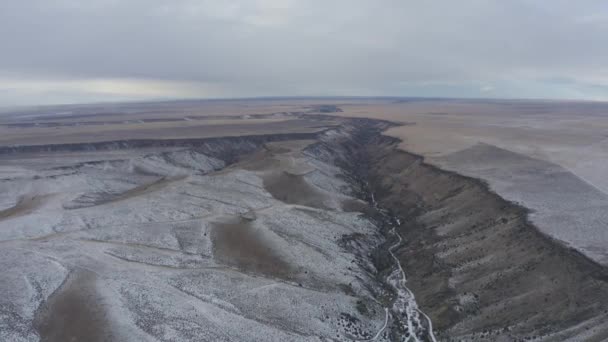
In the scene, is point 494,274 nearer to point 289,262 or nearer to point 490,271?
point 490,271

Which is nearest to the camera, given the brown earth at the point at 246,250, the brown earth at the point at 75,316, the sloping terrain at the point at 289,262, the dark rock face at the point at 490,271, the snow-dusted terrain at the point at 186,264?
the brown earth at the point at 75,316

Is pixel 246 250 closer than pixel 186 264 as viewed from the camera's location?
No

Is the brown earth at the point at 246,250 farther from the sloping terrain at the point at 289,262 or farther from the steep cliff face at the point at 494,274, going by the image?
the steep cliff face at the point at 494,274

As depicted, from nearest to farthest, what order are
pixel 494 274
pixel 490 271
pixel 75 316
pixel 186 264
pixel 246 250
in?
1. pixel 75 316
2. pixel 494 274
3. pixel 490 271
4. pixel 186 264
5. pixel 246 250

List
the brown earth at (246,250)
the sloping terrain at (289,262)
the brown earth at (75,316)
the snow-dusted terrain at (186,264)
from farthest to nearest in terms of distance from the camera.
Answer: the brown earth at (246,250), the sloping terrain at (289,262), the snow-dusted terrain at (186,264), the brown earth at (75,316)

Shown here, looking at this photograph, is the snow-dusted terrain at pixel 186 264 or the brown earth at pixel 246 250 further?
the brown earth at pixel 246 250

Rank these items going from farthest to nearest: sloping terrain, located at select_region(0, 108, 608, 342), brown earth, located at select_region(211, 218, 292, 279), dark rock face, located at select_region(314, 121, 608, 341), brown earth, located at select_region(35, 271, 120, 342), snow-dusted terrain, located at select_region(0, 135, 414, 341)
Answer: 1. brown earth, located at select_region(211, 218, 292, 279)
2. sloping terrain, located at select_region(0, 108, 608, 342)
3. dark rock face, located at select_region(314, 121, 608, 341)
4. snow-dusted terrain, located at select_region(0, 135, 414, 341)
5. brown earth, located at select_region(35, 271, 120, 342)

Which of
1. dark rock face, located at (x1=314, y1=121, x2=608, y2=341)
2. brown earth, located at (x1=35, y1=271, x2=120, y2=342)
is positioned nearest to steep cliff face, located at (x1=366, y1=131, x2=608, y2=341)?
dark rock face, located at (x1=314, y1=121, x2=608, y2=341)

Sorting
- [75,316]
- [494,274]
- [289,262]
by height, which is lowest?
[289,262]

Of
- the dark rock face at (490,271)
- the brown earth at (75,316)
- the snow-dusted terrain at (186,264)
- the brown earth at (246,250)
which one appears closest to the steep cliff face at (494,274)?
the dark rock face at (490,271)

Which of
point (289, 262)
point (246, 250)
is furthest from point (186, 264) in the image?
point (289, 262)

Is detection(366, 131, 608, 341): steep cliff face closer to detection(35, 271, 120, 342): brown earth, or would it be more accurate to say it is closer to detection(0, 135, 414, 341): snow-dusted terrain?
detection(0, 135, 414, 341): snow-dusted terrain

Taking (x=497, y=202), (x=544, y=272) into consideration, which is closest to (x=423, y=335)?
(x=544, y=272)
